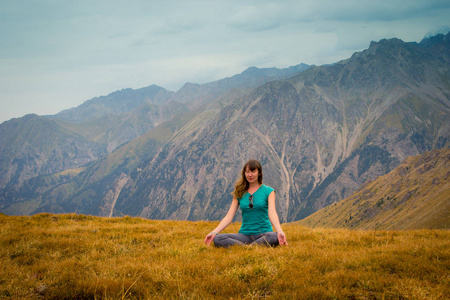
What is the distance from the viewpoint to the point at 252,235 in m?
10.0

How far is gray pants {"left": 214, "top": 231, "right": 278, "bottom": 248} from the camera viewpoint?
30.8 ft

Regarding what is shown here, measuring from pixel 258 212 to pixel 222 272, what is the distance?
372 cm

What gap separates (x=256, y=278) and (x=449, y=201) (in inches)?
7894

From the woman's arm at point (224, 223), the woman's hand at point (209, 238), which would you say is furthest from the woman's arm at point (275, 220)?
the woman's hand at point (209, 238)

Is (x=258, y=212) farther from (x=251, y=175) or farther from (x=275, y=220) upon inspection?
(x=251, y=175)

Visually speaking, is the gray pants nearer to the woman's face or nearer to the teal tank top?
the teal tank top

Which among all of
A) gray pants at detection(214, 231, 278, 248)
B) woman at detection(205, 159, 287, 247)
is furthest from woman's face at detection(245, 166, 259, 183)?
gray pants at detection(214, 231, 278, 248)

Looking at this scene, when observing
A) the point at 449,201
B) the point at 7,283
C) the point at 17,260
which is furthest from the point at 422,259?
the point at 449,201

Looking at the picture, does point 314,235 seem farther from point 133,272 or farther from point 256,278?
point 133,272

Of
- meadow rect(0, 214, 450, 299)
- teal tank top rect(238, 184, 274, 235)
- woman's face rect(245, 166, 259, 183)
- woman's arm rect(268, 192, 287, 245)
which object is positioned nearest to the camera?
meadow rect(0, 214, 450, 299)

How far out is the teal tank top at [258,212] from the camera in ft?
32.7

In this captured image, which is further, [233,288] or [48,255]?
[48,255]

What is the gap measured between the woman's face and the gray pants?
200 cm

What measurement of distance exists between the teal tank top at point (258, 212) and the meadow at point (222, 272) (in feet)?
4.24
